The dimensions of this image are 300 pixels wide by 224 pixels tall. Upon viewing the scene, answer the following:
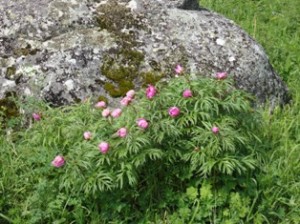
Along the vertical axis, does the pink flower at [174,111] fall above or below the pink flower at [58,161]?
above

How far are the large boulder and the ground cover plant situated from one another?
594 millimetres

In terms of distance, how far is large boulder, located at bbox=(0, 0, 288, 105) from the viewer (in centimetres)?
523

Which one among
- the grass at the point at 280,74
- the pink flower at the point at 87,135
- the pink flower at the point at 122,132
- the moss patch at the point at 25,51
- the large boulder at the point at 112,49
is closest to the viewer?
the pink flower at the point at 122,132

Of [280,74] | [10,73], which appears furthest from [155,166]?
[280,74]

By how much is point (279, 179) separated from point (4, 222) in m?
1.99

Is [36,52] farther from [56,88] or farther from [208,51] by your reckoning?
[208,51]

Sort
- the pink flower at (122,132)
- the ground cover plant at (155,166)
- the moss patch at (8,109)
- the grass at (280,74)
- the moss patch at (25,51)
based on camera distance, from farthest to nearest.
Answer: the moss patch at (25,51)
the moss patch at (8,109)
the grass at (280,74)
the ground cover plant at (155,166)
the pink flower at (122,132)

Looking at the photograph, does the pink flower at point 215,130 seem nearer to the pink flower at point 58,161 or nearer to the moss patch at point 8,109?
the pink flower at point 58,161

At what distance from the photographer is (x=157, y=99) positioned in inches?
167

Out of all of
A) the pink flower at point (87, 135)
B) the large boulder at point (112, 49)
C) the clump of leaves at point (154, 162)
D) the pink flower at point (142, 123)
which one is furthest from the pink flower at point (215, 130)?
the large boulder at point (112, 49)

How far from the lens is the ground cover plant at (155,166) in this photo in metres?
4.08

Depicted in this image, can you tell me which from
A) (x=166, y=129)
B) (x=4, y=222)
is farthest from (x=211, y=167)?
(x=4, y=222)

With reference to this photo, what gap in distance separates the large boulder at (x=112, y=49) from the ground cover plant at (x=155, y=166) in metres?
0.59

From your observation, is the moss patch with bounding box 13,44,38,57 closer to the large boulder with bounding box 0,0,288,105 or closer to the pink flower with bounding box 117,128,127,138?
the large boulder with bounding box 0,0,288,105
